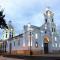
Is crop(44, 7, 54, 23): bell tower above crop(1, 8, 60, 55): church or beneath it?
above

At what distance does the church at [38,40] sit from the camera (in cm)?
3884

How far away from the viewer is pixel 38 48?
129 ft

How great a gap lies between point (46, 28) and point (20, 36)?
643 cm

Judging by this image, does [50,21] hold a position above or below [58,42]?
above

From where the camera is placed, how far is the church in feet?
127

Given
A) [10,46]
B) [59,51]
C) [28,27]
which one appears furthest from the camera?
[10,46]

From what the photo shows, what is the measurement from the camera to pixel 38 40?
40.1m

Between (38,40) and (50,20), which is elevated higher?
(50,20)

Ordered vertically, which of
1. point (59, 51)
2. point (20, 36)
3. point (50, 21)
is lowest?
point (59, 51)

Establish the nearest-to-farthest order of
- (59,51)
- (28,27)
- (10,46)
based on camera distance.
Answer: (59,51), (28,27), (10,46)

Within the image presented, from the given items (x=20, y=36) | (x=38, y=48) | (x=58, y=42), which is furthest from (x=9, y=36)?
(x=58, y=42)

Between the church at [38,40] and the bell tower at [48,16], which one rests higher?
the bell tower at [48,16]

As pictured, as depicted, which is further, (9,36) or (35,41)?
(9,36)

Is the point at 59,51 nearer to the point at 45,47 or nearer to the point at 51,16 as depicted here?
the point at 45,47
